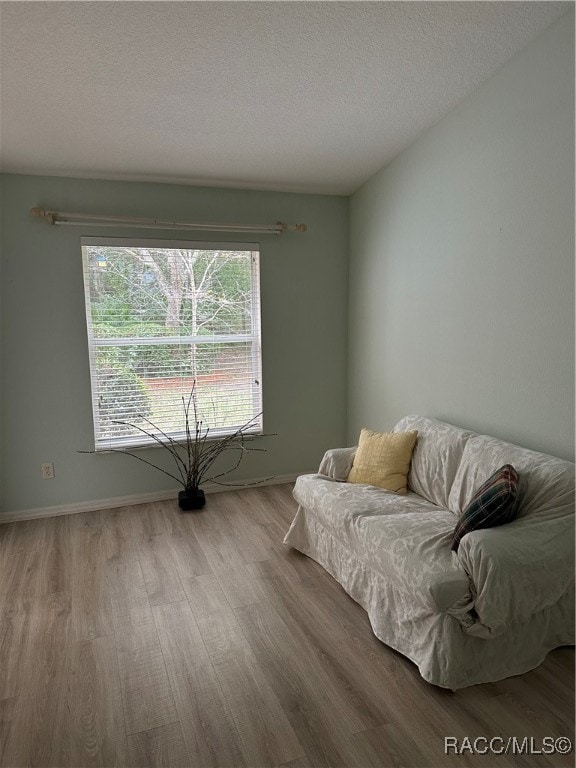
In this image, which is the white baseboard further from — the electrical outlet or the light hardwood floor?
the light hardwood floor

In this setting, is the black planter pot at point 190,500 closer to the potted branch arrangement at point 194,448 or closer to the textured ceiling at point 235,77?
the potted branch arrangement at point 194,448

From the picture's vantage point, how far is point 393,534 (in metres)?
2.16

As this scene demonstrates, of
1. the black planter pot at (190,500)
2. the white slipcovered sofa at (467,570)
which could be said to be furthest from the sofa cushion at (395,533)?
the black planter pot at (190,500)

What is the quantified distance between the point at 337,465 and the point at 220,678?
1403 mm

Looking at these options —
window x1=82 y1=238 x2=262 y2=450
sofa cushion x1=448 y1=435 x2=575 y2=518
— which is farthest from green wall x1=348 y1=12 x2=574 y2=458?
window x1=82 y1=238 x2=262 y2=450

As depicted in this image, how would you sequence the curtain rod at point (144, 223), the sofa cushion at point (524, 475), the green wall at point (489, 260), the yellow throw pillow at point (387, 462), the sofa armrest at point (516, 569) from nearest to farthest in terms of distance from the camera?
1. the sofa armrest at point (516, 569)
2. the sofa cushion at point (524, 475)
3. the green wall at point (489, 260)
4. the yellow throw pillow at point (387, 462)
5. the curtain rod at point (144, 223)

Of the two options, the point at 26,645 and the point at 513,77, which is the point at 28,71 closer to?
the point at 513,77

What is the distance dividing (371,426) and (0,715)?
2.92 meters

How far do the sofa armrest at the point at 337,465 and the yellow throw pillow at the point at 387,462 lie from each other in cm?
6

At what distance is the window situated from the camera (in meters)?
3.63

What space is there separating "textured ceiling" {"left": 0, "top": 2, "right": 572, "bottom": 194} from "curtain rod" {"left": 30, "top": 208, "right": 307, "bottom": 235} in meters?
0.29

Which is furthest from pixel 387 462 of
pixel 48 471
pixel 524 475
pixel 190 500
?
pixel 48 471

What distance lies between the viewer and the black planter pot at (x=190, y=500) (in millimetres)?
3682

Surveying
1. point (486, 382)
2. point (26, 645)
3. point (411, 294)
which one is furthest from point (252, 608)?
point (411, 294)
